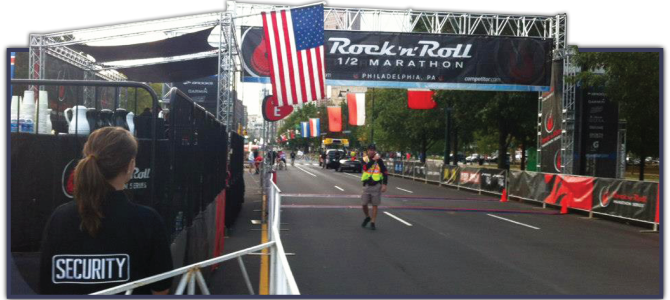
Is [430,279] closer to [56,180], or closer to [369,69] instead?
[56,180]

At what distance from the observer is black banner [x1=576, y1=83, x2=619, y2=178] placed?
22594 millimetres

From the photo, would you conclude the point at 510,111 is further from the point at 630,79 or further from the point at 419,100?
the point at 630,79

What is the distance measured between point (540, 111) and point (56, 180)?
71.5 feet

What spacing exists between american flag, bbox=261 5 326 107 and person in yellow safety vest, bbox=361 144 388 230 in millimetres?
2079

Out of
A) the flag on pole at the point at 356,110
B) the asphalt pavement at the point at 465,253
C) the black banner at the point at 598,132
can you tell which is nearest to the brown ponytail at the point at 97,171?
the asphalt pavement at the point at 465,253

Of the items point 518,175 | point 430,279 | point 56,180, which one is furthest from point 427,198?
point 56,180

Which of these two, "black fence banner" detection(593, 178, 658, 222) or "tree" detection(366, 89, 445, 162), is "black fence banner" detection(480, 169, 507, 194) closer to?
"black fence banner" detection(593, 178, 658, 222)

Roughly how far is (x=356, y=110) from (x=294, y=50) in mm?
25555

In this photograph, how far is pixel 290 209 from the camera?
18.7 meters

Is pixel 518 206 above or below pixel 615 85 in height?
below

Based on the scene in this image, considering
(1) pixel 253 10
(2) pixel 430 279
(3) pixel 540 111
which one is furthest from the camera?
(3) pixel 540 111

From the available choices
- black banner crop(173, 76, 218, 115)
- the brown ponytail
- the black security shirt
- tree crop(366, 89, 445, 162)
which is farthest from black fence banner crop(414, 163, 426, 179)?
the brown ponytail

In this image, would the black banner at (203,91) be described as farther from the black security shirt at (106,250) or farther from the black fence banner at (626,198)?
the black security shirt at (106,250)

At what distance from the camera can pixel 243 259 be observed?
587 cm
